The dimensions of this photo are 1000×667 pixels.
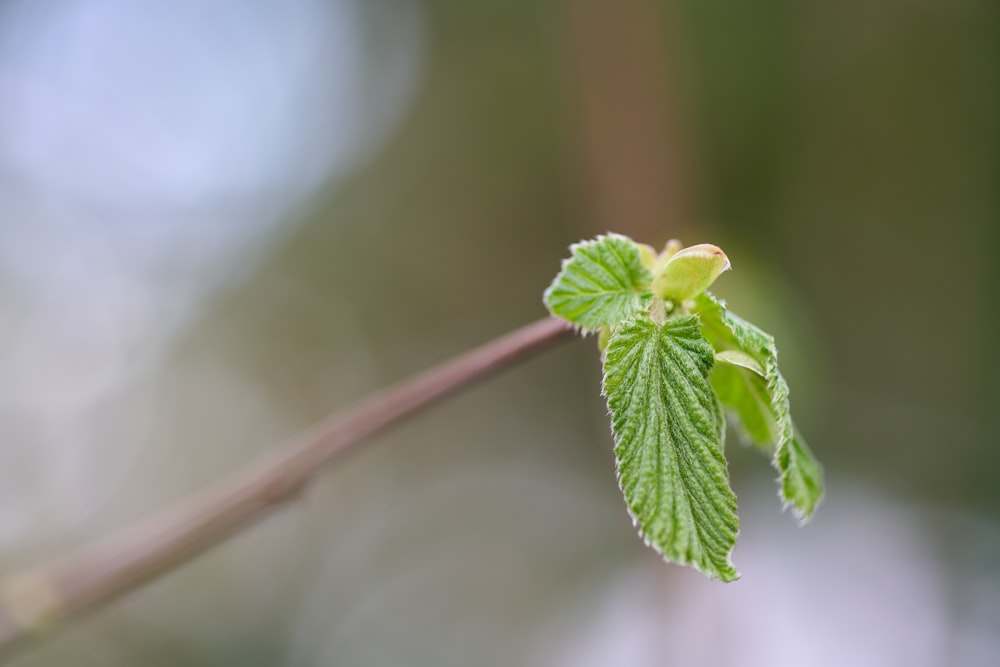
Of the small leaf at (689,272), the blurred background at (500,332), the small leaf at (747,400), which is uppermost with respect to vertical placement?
the small leaf at (689,272)

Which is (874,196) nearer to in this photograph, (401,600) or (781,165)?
(781,165)

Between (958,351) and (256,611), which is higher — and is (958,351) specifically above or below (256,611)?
above

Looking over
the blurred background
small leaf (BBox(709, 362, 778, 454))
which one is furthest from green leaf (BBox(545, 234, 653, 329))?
the blurred background

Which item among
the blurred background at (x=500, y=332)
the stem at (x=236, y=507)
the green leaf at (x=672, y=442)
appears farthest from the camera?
the blurred background at (x=500, y=332)

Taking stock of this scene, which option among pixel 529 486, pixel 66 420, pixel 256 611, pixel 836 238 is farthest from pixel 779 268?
pixel 66 420

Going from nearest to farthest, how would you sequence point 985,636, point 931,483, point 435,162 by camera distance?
point 985,636 < point 931,483 < point 435,162

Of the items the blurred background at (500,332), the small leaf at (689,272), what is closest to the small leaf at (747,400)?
the small leaf at (689,272)

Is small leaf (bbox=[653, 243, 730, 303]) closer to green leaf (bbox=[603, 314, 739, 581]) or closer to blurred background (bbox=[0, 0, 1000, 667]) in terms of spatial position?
green leaf (bbox=[603, 314, 739, 581])

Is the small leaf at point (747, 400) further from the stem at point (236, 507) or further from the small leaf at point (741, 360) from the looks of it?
the stem at point (236, 507)
